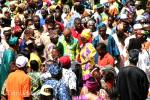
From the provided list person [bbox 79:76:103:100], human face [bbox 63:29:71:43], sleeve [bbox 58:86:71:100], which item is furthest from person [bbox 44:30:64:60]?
person [bbox 79:76:103:100]

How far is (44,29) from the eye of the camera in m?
17.4

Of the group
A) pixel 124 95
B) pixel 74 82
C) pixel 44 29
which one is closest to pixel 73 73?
pixel 74 82

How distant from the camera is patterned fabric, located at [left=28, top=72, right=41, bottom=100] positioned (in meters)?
12.6

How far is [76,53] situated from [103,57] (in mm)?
1333

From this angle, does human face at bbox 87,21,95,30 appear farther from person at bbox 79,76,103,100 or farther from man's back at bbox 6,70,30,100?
person at bbox 79,76,103,100

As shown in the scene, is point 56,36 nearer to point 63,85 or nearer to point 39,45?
point 39,45

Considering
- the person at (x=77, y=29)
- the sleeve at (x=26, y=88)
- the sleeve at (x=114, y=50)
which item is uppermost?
the person at (x=77, y=29)

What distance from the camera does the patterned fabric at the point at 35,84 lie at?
12609 mm

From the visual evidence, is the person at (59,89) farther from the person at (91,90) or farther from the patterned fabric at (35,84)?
the patterned fabric at (35,84)

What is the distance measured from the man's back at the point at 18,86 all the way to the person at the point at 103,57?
242cm

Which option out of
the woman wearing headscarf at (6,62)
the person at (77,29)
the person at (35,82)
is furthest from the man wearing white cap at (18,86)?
the person at (77,29)

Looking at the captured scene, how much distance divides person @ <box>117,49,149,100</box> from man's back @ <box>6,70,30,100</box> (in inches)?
65.6

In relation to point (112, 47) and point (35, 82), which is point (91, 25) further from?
point (35, 82)

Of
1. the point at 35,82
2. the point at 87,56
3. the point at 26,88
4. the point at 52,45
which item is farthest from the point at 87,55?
the point at 26,88
